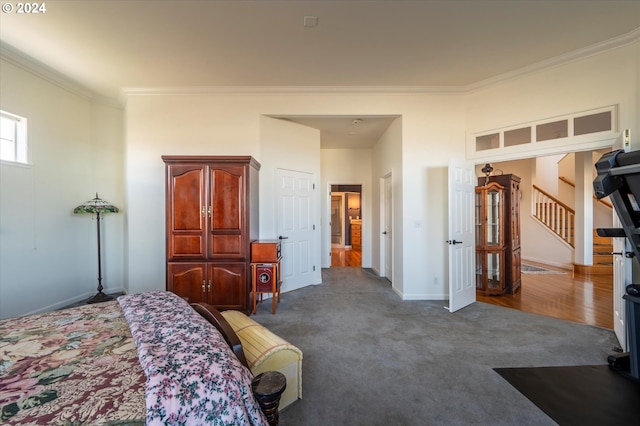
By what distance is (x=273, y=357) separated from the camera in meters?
1.73

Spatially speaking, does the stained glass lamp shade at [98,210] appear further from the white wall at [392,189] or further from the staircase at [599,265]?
the staircase at [599,265]

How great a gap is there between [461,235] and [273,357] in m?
3.08

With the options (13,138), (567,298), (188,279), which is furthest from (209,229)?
(567,298)

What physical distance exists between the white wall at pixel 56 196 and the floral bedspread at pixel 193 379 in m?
3.24

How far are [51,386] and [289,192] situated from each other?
367cm

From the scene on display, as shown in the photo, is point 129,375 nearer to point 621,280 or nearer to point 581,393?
point 581,393

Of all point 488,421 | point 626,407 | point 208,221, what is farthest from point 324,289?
point 626,407

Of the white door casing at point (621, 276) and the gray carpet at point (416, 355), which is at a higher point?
the white door casing at point (621, 276)

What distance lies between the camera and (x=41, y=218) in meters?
3.40

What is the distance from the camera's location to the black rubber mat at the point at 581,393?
1.74 m

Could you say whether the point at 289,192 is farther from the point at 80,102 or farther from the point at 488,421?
the point at 488,421

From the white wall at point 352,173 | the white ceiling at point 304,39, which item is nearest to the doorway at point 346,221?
the white wall at point 352,173

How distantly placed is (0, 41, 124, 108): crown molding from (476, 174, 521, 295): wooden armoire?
19.7 ft

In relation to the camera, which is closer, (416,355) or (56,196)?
(416,355)
